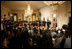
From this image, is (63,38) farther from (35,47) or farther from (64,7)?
(64,7)

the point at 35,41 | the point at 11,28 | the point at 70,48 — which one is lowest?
the point at 70,48

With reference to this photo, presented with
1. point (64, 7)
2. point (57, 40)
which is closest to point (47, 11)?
point (64, 7)

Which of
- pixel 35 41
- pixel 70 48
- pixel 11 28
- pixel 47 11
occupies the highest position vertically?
pixel 47 11

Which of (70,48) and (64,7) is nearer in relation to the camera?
(70,48)

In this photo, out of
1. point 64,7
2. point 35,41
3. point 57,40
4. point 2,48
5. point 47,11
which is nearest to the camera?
point 2,48

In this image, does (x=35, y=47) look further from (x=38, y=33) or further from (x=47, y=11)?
(x=47, y=11)

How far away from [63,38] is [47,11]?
1.80m

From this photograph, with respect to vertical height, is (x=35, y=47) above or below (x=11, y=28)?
below

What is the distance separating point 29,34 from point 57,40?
354 mm

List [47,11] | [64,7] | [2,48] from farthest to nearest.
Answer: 1. [47,11]
2. [64,7]
3. [2,48]

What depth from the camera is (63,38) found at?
93 centimetres

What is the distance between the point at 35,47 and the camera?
0.80 m

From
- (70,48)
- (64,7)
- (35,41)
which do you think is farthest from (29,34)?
(64,7)

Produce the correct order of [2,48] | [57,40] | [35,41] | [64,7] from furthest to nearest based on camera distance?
[64,7], [57,40], [35,41], [2,48]
